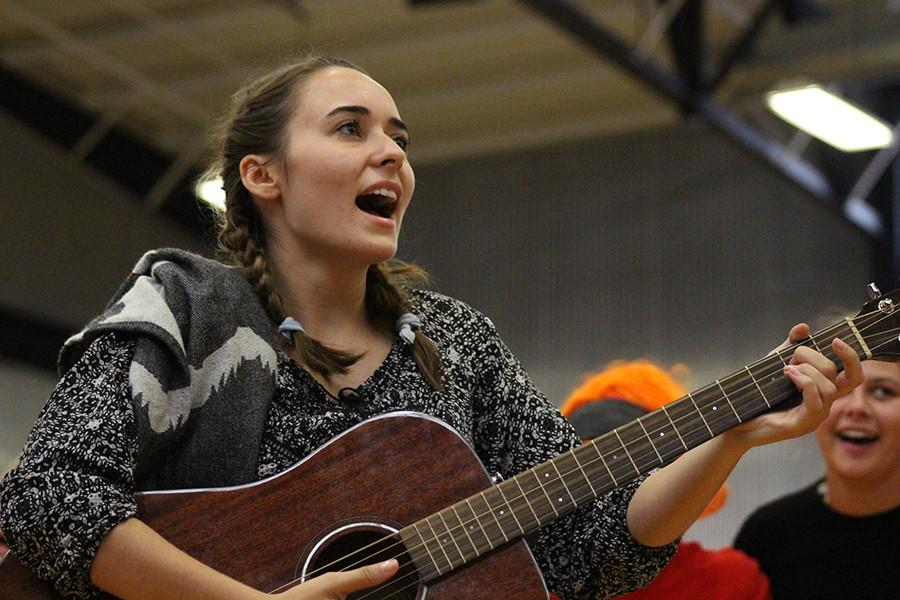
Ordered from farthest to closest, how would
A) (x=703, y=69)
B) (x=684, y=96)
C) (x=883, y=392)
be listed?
(x=703, y=69) → (x=684, y=96) → (x=883, y=392)

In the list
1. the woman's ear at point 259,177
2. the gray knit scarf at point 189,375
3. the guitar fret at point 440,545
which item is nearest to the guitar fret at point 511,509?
the guitar fret at point 440,545

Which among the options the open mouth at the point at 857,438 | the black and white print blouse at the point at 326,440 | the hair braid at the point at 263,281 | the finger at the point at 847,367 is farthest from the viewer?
the open mouth at the point at 857,438

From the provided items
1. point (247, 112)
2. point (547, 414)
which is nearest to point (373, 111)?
point (247, 112)

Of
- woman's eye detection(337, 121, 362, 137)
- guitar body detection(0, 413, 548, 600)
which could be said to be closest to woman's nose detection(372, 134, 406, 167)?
woman's eye detection(337, 121, 362, 137)

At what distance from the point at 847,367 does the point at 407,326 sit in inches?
25.9

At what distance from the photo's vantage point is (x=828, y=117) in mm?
6812

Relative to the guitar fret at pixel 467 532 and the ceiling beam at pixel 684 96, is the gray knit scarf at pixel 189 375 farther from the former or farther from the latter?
the ceiling beam at pixel 684 96

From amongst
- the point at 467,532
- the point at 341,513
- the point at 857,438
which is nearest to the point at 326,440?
the point at 341,513

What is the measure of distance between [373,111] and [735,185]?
6.79 meters

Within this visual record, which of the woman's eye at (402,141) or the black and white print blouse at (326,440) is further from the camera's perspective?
the woman's eye at (402,141)

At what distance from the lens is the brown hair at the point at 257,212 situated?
2.16 metres

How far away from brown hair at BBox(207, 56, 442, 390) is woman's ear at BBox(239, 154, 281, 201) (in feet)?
0.06

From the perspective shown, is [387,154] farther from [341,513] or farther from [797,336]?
[797,336]

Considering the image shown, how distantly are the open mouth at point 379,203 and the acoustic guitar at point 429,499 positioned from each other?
0.37 meters
